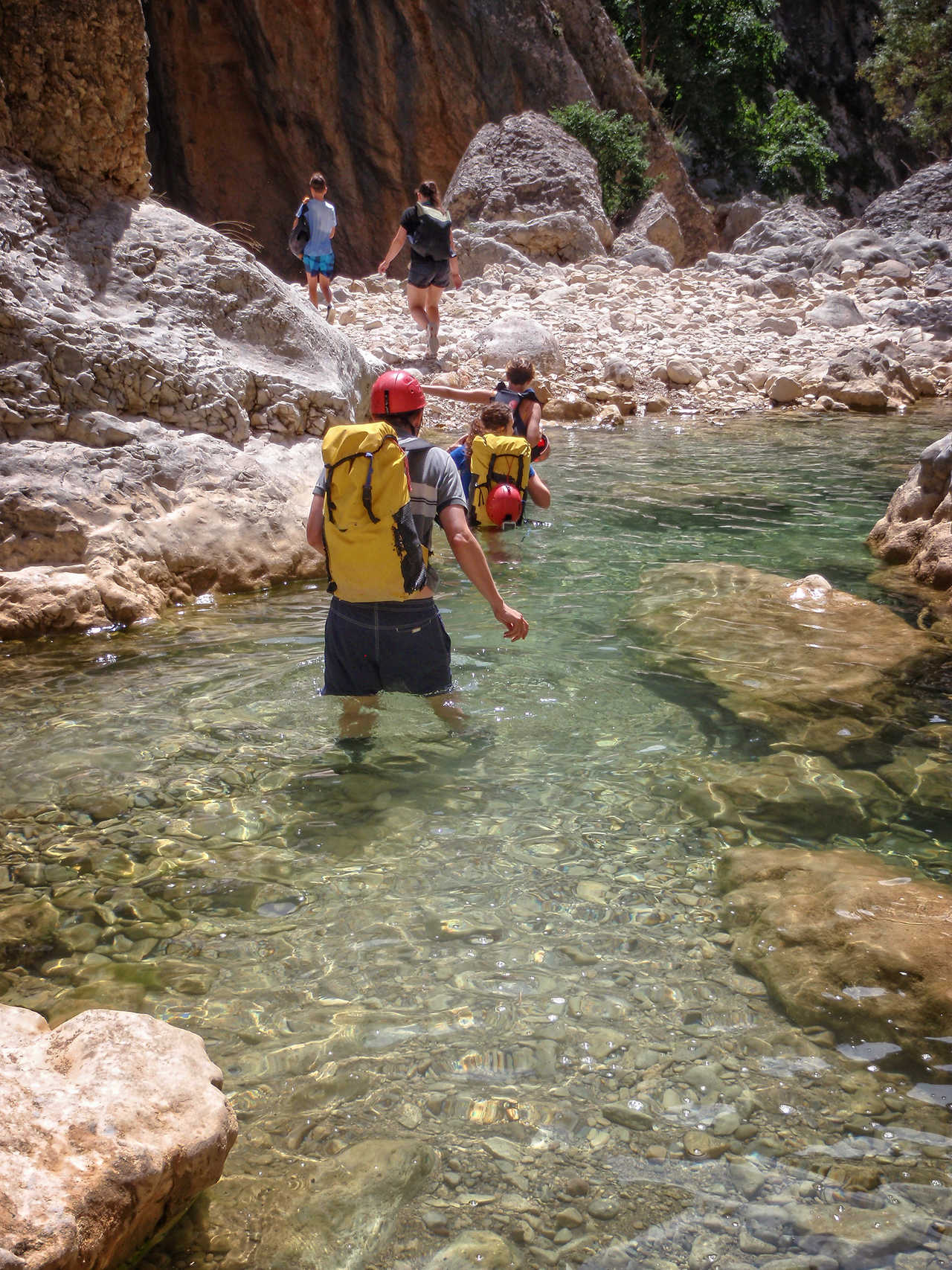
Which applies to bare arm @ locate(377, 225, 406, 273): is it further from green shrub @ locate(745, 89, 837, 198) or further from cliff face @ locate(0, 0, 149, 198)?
green shrub @ locate(745, 89, 837, 198)

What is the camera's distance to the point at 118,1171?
1711mm

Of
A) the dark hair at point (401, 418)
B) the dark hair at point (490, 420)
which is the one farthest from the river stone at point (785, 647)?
the dark hair at point (401, 418)

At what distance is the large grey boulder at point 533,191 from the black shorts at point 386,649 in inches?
Result: 645

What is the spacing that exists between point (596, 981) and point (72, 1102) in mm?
1353

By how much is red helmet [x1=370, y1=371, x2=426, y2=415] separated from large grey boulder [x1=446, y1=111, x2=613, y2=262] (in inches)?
636

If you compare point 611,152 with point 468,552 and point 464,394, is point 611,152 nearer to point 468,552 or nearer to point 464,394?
point 464,394

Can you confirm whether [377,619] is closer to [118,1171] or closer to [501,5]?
[118,1171]

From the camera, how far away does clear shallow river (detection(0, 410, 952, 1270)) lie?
2049mm

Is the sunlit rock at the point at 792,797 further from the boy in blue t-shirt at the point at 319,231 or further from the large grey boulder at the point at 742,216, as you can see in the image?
the large grey boulder at the point at 742,216

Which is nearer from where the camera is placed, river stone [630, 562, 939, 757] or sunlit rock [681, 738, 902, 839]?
sunlit rock [681, 738, 902, 839]

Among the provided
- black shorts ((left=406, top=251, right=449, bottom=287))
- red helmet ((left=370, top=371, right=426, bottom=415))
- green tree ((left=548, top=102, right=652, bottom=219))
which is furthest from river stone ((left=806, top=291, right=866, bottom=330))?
red helmet ((left=370, top=371, right=426, bottom=415))

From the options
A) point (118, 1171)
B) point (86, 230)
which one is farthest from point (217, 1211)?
point (86, 230)

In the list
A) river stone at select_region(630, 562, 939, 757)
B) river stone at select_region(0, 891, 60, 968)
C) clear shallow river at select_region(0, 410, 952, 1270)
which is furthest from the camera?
river stone at select_region(630, 562, 939, 757)

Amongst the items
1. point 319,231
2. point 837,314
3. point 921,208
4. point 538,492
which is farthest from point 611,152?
point 538,492
